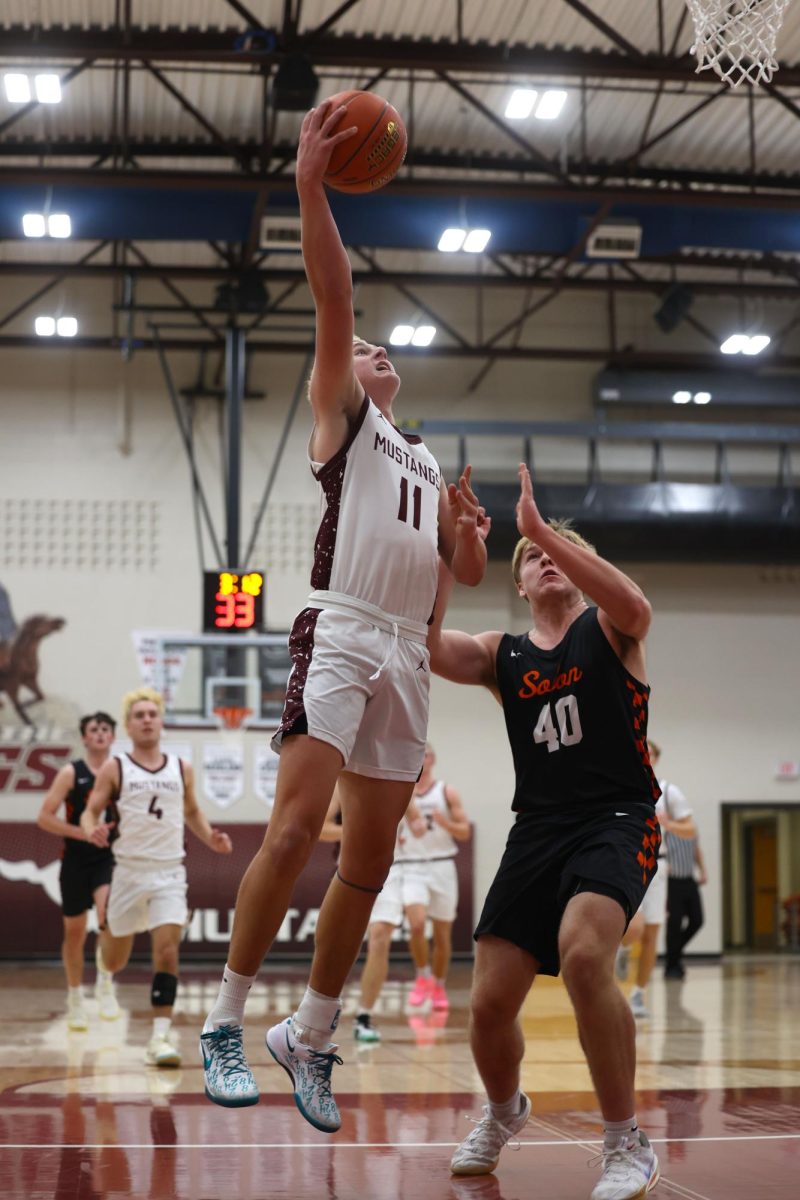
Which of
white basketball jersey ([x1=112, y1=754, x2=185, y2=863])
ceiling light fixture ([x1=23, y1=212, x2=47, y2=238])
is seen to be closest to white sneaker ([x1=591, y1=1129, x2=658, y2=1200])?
white basketball jersey ([x1=112, y1=754, x2=185, y2=863])

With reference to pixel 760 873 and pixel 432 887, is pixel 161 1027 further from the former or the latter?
pixel 760 873

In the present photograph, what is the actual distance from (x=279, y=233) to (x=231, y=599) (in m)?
3.93

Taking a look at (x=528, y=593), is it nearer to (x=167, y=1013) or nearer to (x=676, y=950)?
(x=167, y=1013)

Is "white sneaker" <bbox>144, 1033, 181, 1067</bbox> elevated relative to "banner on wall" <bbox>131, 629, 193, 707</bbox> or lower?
lower

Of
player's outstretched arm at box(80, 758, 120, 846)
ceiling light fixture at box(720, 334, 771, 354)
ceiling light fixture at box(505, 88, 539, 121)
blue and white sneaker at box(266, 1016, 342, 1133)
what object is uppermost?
ceiling light fixture at box(505, 88, 539, 121)

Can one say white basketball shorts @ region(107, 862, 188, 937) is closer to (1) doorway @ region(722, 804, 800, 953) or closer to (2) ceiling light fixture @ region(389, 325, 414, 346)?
(2) ceiling light fixture @ region(389, 325, 414, 346)

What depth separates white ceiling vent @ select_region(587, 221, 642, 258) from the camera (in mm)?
14734

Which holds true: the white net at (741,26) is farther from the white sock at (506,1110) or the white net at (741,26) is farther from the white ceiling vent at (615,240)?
the white ceiling vent at (615,240)

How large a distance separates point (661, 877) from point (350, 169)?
9128mm

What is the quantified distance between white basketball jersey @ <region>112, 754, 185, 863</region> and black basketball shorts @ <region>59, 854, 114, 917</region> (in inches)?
75.2

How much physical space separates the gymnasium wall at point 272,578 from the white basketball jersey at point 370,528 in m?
14.6

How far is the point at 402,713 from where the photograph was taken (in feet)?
14.4

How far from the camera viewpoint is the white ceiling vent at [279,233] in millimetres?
14391

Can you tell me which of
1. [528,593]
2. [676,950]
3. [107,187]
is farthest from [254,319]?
[528,593]
